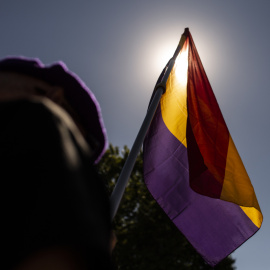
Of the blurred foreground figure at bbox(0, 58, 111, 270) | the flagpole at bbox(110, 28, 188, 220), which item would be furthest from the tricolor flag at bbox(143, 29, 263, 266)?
the blurred foreground figure at bbox(0, 58, 111, 270)

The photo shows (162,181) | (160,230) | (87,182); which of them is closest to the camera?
(87,182)

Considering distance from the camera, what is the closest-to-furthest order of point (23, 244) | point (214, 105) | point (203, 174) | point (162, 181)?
1. point (23, 244)
2. point (203, 174)
3. point (162, 181)
4. point (214, 105)

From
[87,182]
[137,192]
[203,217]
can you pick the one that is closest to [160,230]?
[137,192]

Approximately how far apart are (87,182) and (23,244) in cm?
18

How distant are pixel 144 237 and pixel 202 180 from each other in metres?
10.7

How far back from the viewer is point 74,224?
475 mm

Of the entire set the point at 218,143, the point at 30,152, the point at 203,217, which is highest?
the point at 30,152

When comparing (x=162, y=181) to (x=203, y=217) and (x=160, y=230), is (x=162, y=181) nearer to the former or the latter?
(x=203, y=217)

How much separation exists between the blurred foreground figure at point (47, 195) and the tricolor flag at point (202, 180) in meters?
3.13

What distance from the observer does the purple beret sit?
104cm

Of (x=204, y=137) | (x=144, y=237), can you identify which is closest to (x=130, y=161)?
(x=204, y=137)

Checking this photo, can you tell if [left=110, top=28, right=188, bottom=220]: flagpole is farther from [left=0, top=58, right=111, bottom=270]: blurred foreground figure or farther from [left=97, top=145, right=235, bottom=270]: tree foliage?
[left=97, top=145, right=235, bottom=270]: tree foliage

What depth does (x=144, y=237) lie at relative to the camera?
13266 mm

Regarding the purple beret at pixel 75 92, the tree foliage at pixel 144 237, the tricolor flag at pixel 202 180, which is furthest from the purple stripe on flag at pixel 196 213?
the tree foliage at pixel 144 237
